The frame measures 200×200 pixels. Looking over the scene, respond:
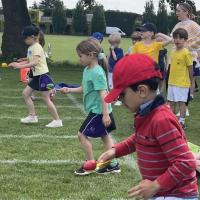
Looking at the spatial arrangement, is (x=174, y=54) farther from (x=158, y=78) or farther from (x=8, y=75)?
(x=8, y=75)

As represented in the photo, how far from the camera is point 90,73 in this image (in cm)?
A: 572

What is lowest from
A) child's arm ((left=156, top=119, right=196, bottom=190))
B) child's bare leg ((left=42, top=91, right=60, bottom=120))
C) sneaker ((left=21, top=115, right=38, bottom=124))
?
sneaker ((left=21, top=115, right=38, bottom=124))

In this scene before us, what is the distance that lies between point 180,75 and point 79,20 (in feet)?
193

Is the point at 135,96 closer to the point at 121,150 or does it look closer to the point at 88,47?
the point at 121,150

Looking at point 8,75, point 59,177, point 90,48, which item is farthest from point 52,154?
point 8,75

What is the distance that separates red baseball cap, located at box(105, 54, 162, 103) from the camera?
9.49 feet

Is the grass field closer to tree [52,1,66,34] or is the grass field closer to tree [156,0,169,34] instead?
tree [156,0,169,34]

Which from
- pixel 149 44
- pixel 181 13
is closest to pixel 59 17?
pixel 181 13

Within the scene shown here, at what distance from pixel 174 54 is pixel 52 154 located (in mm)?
3081

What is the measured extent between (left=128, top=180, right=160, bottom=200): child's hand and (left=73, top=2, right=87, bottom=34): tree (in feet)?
209

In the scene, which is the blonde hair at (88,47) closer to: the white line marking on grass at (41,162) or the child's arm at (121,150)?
the white line marking on grass at (41,162)

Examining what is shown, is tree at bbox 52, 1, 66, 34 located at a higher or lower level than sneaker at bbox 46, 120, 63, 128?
lower

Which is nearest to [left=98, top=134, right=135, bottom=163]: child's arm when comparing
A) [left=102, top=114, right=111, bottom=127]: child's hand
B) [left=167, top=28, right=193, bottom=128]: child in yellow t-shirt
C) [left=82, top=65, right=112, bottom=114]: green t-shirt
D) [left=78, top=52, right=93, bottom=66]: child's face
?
[left=102, top=114, right=111, bottom=127]: child's hand

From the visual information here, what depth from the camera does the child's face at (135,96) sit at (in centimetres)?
292
